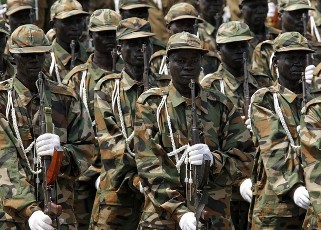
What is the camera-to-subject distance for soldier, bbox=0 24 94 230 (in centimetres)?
1406

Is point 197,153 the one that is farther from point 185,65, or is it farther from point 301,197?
point 301,197

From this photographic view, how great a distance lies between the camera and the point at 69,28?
19.7 m

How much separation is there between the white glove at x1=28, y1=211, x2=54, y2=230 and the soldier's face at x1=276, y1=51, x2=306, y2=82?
3510 millimetres

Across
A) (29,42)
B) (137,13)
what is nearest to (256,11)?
(137,13)

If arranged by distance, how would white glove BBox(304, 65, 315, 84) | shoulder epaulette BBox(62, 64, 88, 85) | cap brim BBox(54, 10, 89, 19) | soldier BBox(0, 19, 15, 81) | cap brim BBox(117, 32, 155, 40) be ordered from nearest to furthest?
cap brim BBox(117, 32, 155, 40) → soldier BBox(0, 19, 15, 81) → shoulder epaulette BBox(62, 64, 88, 85) → white glove BBox(304, 65, 315, 84) → cap brim BBox(54, 10, 89, 19)

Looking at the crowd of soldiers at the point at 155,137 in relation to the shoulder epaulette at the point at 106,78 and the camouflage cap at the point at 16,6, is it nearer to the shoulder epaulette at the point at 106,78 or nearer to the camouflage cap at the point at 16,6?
the shoulder epaulette at the point at 106,78

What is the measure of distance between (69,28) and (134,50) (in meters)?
3.18

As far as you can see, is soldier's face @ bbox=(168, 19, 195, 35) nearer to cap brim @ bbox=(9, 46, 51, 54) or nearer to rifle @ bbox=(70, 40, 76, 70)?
rifle @ bbox=(70, 40, 76, 70)

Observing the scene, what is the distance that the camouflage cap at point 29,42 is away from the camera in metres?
14.6

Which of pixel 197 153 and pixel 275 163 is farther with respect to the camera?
pixel 275 163

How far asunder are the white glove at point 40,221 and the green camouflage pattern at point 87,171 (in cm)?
320

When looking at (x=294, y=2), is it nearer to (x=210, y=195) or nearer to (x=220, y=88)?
(x=220, y=88)

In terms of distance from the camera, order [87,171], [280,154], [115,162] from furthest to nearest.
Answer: [87,171]
[115,162]
[280,154]

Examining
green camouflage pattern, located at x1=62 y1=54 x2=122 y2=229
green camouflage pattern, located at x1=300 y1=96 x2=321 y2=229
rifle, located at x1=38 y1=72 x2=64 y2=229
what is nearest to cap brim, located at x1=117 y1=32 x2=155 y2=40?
green camouflage pattern, located at x1=62 y1=54 x2=122 y2=229
